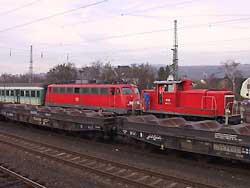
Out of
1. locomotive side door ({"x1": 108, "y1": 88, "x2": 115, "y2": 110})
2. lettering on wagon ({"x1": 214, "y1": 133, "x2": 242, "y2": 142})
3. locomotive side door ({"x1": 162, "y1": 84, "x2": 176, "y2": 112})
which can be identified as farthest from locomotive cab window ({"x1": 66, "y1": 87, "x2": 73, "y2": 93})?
lettering on wagon ({"x1": 214, "y1": 133, "x2": 242, "y2": 142})

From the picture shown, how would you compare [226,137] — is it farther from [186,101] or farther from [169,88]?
[169,88]

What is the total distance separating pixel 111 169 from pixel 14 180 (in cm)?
301

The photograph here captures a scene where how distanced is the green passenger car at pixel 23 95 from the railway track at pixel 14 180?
20.6 m

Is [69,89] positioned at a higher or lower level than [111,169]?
higher

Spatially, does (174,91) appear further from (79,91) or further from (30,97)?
(30,97)

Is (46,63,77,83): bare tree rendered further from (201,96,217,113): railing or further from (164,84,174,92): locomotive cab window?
(201,96,217,113): railing

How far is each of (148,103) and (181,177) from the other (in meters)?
10.9

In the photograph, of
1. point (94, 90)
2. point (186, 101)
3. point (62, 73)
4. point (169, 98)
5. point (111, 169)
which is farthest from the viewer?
point (62, 73)

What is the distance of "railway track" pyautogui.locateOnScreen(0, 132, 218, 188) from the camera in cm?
938

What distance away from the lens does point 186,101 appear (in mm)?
19219

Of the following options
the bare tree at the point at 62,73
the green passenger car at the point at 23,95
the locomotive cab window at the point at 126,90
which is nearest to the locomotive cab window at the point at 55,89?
the green passenger car at the point at 23,95

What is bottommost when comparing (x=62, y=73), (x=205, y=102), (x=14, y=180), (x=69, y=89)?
(x=14, y=180)

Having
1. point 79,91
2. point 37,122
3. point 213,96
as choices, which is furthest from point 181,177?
point 79,91

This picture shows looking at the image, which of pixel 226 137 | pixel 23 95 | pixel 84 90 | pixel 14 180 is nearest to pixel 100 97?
pixel 84 90
